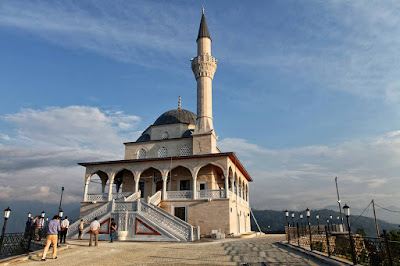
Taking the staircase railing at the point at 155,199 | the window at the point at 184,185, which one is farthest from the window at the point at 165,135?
the staircase railing at the point at 155,199

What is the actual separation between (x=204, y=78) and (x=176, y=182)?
10.4 metres

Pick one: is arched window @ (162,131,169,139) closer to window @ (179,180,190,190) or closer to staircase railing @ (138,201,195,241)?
window @ (179,180,190,190)

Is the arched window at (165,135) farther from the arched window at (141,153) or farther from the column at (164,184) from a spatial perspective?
the column at (164,184)

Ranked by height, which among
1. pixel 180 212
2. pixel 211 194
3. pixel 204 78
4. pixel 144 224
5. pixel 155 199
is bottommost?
pixel 144 224

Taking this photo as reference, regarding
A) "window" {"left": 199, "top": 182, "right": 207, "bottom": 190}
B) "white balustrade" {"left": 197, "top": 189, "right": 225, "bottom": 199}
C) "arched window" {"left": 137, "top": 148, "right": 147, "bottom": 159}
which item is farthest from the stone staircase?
"arched window" {"left": 137, "top": 148, "right": 147, "bottom": 159}

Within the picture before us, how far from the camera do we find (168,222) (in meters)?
18.1

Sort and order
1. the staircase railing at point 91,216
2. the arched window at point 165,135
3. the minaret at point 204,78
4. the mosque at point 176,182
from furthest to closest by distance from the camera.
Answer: the arched window at point 165,135 < the minaret at point 204,78 < the staircase railing at point 91,216 < the mosque at point 176,182

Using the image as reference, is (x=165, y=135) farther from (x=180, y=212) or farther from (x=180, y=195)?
(x=180, y=212)

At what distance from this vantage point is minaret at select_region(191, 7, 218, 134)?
1077 inches

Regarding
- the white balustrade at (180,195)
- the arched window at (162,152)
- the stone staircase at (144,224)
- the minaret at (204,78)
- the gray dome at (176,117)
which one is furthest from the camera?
the gray dome at (176,117)

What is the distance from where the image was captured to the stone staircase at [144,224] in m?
17.3

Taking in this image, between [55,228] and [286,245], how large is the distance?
1018 centimetres

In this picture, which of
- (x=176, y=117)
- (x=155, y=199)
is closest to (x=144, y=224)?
(x=155, y=199)

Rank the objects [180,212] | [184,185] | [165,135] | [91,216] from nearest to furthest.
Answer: [91,216] → [180,212] → [184,185] → [165,135]
